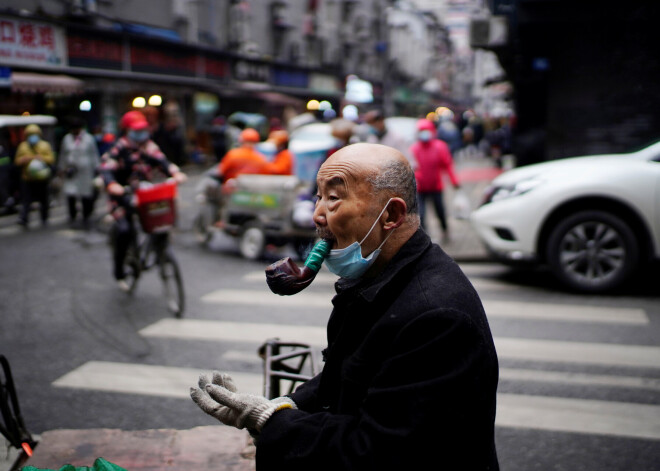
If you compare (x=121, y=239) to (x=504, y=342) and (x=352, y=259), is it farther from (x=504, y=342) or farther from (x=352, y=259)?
(x=352, y=259)

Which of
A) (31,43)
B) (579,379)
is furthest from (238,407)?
(31,43)

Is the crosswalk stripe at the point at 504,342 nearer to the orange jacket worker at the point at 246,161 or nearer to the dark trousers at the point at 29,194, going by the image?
the orange jacket worker at the point at 246,161

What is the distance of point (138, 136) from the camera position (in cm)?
740

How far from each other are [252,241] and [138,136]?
107 inches

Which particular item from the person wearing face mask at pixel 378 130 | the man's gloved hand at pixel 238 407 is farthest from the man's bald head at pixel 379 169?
the person wearing face mask at pixel 378 130

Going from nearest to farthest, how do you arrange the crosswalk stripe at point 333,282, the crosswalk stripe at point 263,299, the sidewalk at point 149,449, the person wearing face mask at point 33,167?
the sidewalk at point 149,449, the crosswalk stripe at point 263,299, the crosswalk stripe at point 333,282, the person wearing face mask at point 33,167

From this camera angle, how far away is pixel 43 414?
4.49 m

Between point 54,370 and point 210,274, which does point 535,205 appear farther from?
point 54,370

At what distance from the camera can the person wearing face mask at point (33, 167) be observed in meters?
12.3

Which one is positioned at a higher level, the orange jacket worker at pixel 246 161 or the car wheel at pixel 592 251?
the orange jacket worker at pixel 246 161

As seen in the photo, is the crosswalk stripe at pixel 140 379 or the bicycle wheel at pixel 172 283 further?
the bicycle wheel at pixel 172 283

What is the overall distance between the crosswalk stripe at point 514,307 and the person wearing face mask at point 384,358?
4898mm

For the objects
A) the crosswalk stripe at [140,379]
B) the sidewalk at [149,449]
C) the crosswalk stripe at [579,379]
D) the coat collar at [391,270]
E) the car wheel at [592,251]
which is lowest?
the crosswalk stripe at [140,379]

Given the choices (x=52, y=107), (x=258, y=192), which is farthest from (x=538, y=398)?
(x=52, y=107)
